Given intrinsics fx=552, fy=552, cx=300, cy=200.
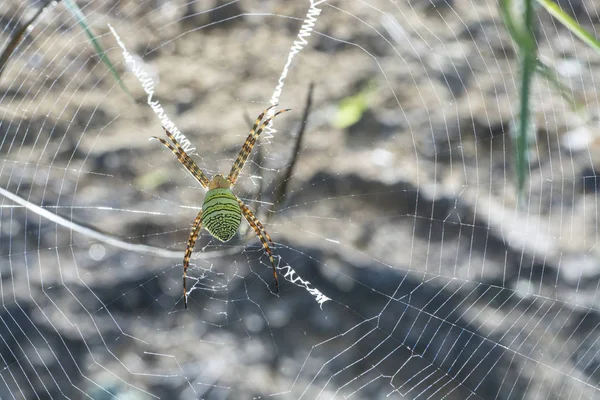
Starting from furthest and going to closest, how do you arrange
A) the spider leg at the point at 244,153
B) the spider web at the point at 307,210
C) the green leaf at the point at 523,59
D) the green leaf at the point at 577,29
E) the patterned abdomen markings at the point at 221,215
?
1. the spider web at the point at 307,210
2. the spider leg at the point at 244,153
3. the patterned abdomen markings at the point at 221,215
4. the green leaf at the point at 577,29
5. the green leaf at the point at 523,59

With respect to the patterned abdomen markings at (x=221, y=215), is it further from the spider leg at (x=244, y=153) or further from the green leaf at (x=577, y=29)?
the green leaf at (x=577, y=29)

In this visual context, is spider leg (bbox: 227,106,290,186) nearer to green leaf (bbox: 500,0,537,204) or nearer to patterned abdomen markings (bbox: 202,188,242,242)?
patterned abdomen markings (bbox: 202,188,242,242)

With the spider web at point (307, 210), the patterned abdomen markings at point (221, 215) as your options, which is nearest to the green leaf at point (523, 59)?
the patterned abdomen markings at point (221, 215)

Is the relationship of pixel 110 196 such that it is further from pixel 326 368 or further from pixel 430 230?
pixel 430 230

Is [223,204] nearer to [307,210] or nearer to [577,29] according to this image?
[307,210]

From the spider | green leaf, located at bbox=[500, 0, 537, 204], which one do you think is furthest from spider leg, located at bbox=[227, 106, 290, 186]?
green leaf, located at bbox=[500, 0, 537, 204]

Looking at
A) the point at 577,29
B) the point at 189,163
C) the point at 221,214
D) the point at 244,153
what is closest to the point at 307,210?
the point at 244,153
